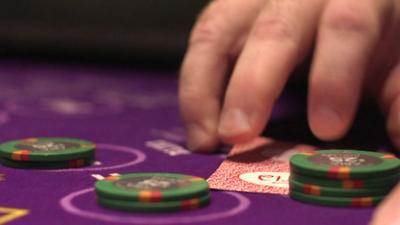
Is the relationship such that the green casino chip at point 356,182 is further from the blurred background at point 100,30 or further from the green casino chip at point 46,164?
the blurred background at point 100,30

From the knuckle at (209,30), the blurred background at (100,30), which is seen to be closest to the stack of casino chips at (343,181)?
the knuckle at (209,30)

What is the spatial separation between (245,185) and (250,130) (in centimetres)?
13

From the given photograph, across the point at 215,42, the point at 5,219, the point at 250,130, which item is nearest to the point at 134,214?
the point at 5,219

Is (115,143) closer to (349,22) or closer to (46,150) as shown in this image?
(46,150)

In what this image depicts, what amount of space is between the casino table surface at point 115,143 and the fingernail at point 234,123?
0.04m

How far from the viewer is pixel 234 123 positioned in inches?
31.5

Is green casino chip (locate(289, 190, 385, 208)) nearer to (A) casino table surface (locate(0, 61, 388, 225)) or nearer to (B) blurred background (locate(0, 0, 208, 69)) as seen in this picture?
(A) casino table surface (locate(0, 61, 388, 225))

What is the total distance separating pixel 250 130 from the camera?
31.3 inches

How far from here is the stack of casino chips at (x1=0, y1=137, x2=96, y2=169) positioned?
722mm

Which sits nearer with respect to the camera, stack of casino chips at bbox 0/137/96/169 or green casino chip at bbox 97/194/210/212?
green casino chip at bbox 97/194/210/212

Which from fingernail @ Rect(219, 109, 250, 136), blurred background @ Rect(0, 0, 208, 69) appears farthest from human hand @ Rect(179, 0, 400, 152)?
blurred background @ Rect(0, 0, 208, 69)

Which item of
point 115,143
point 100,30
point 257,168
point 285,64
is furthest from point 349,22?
point 100,30

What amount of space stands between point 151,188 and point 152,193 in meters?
0.02

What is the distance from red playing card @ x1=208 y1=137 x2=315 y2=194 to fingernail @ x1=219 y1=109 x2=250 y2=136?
2 centimetres
